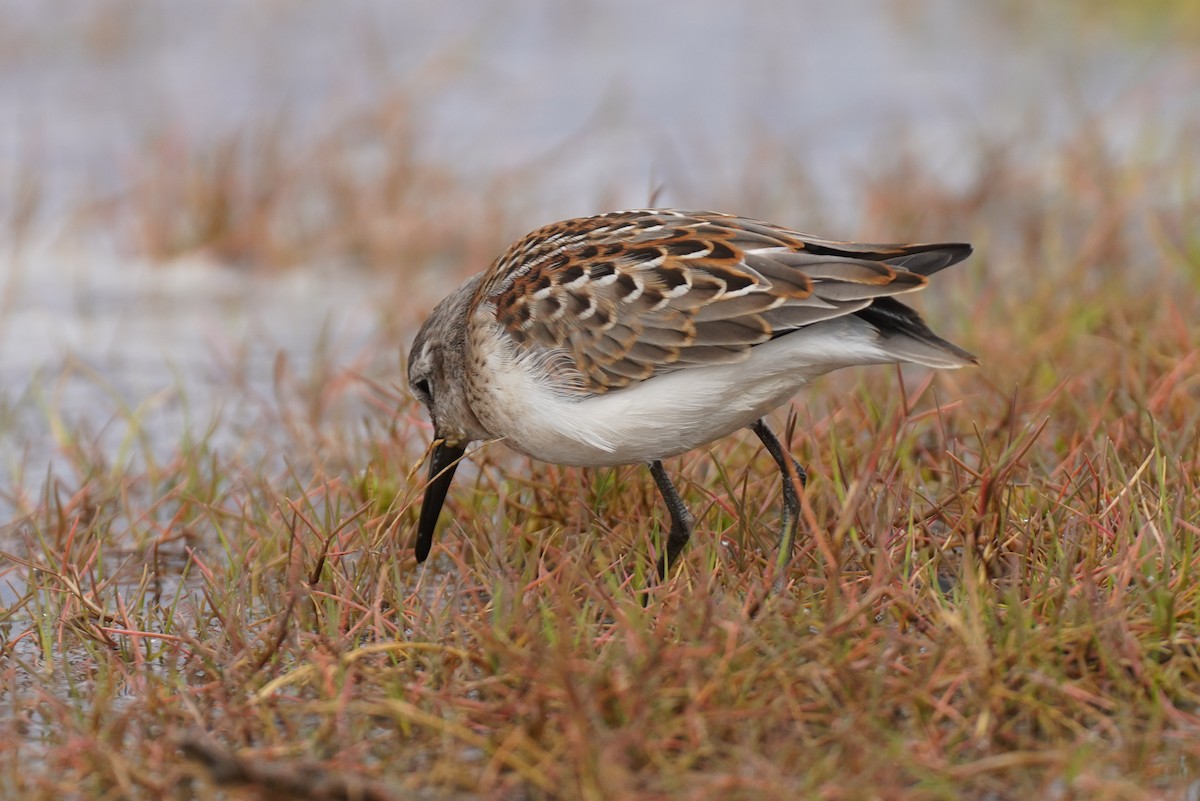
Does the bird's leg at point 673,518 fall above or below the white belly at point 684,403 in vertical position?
below

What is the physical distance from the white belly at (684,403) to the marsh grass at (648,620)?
0.31 meters

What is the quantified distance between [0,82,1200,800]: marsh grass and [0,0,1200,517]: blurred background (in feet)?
2.70

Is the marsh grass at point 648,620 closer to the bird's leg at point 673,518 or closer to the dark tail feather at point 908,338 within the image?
the bird's leg at point 673,518

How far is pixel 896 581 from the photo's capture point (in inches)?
204

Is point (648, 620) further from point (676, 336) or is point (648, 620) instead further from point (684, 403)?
point (676, 336)

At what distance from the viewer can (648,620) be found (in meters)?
4.98

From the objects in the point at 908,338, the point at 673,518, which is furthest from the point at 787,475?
the point at 908,338

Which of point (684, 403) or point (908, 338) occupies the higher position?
point (908, 338)

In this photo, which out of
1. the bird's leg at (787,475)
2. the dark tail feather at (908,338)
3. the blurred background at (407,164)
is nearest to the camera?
the dark tail feather at (908,338)

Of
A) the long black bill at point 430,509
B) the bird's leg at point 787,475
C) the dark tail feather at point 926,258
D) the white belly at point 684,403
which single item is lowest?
the long black bill at point 430,509

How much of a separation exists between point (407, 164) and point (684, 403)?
5.99 m

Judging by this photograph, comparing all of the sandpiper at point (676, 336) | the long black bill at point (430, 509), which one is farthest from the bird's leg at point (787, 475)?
the long black bill at point (430, 509)

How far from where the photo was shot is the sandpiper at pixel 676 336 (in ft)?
17.3

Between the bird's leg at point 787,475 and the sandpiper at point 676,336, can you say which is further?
the bird's leg at point 787,475
